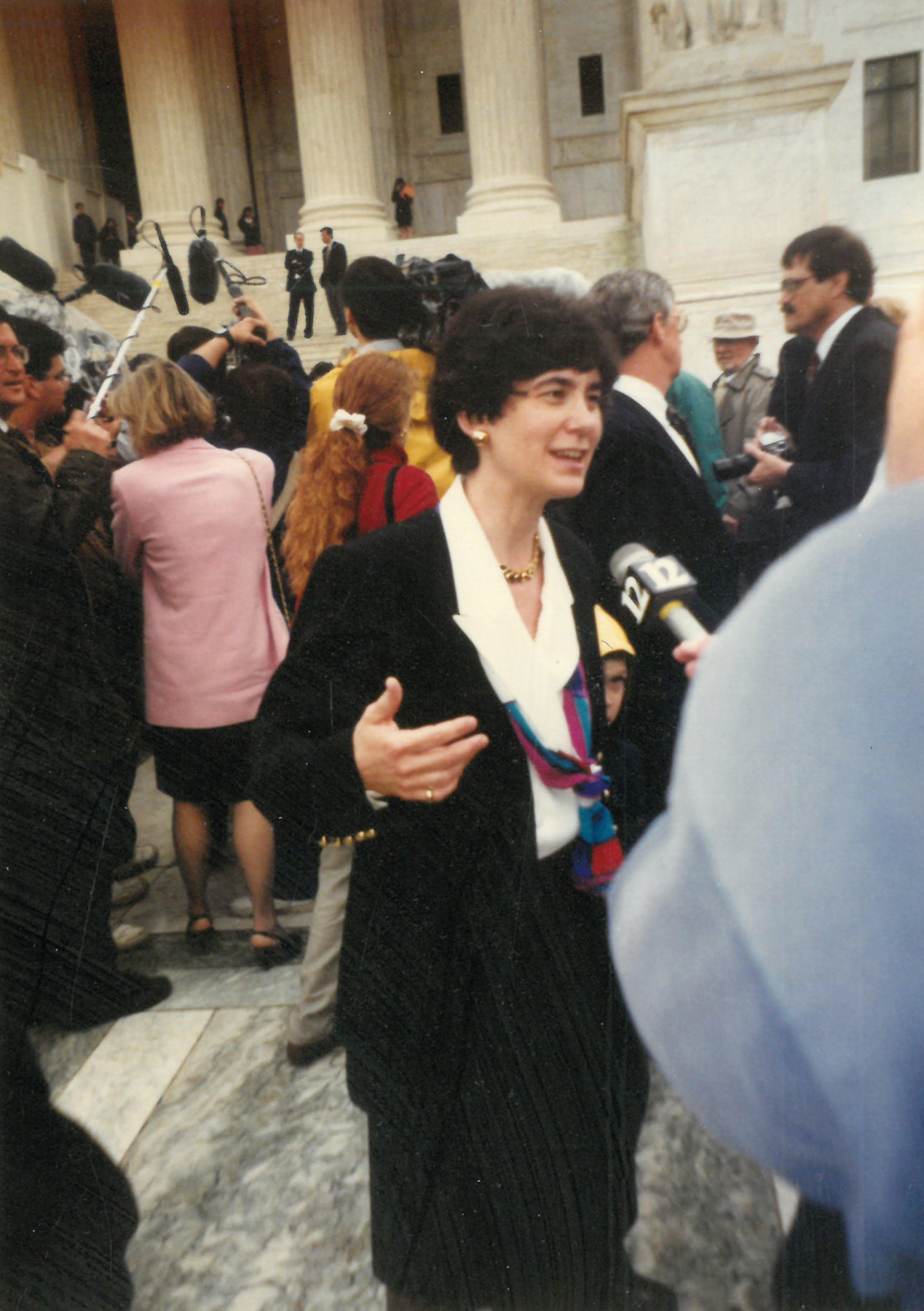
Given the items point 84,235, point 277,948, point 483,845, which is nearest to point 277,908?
point 277,948

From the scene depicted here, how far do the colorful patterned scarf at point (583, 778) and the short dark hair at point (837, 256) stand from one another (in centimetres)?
53

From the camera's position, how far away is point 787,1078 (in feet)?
2.23

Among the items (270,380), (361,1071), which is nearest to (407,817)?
(361,1071)

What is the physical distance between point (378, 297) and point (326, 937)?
129 centimetres

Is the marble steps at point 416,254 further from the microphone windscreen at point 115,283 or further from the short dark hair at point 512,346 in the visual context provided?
the short dark hair at point 512,346

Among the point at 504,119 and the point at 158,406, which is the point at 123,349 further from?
the point at 504,119

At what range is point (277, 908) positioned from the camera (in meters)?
2.17

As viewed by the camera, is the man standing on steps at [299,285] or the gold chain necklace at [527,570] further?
the man standing on steps at [299,285]

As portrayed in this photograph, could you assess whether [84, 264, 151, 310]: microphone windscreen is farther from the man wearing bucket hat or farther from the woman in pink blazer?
the man wearing bucket hat

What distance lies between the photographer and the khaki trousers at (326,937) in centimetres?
176

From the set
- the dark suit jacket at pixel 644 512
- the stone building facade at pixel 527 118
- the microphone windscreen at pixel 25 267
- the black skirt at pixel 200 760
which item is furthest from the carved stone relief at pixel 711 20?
the black skirt at pixel 200 760

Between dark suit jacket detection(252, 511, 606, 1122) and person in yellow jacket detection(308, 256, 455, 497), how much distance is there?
0.47m

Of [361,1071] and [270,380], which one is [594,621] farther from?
[270,380]

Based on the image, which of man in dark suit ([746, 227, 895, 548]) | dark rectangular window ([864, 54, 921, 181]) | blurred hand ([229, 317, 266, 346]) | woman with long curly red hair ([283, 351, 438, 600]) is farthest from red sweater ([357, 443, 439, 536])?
dark rectangular window ([864, 54, 921, 181])
